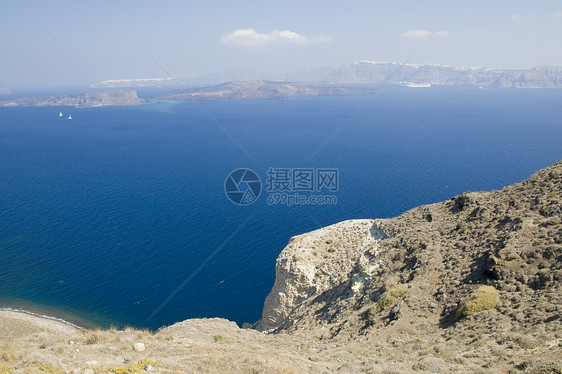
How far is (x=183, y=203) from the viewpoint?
252ft

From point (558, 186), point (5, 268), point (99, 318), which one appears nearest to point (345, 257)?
point (558, 186)

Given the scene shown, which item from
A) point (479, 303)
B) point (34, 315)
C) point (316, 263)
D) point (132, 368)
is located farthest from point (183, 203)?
point (479, 303)

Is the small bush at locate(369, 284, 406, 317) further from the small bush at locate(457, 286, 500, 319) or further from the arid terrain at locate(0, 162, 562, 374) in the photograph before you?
the small bush at locate(457, 286, 500, 319)

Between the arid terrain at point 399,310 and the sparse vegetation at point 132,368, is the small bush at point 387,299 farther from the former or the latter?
the sparse vegetation at point 132,368

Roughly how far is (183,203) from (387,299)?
61620 millimetres

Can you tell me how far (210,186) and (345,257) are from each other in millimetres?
62065

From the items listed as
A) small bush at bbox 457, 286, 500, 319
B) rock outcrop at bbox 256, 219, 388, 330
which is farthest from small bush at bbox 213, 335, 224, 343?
small bush at bbox 457, 286, 500, 319

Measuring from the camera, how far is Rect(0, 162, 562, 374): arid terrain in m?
14.4

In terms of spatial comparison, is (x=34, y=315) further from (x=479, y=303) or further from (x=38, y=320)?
(x=479, y=303)

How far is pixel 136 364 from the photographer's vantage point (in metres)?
14.2

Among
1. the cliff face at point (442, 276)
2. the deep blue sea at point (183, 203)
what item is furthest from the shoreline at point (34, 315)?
the cliff face at point (442, 276)

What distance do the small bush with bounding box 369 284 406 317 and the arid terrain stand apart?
2.6 inches

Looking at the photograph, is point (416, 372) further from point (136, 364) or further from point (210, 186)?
point (210, 186)

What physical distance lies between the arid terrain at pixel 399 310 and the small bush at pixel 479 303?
51mm
